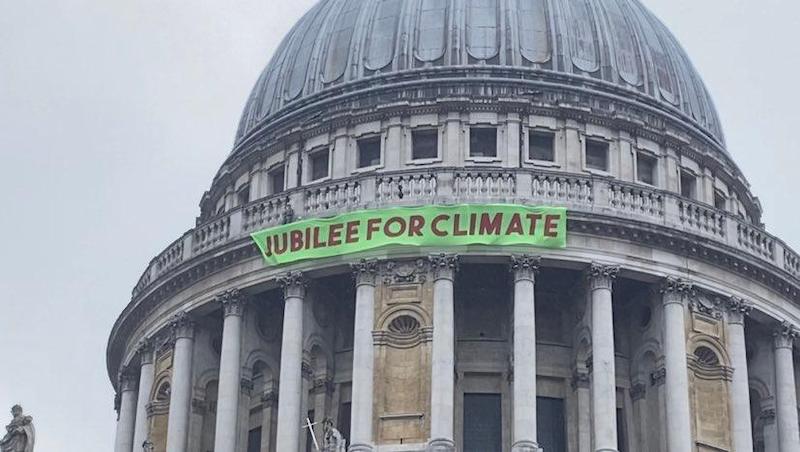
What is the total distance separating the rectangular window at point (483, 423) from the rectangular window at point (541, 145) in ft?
30.0

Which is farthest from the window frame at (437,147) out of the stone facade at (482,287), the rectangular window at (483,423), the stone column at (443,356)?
the rectangular window at (483,423)

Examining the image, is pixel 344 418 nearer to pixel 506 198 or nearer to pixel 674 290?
pixel 506 198

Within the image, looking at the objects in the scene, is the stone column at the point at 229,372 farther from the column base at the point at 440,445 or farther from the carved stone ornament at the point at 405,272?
the column base at the point at 440,445

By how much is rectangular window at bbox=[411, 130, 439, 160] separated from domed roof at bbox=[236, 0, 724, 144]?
263cm

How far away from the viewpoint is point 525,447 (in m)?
54.2

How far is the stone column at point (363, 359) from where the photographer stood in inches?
2191

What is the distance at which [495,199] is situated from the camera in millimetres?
58594

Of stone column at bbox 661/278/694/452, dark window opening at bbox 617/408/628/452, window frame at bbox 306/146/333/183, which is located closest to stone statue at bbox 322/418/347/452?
dark window opening at bbox 617/408/628/452

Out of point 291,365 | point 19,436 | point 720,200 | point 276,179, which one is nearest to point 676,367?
point 291,365

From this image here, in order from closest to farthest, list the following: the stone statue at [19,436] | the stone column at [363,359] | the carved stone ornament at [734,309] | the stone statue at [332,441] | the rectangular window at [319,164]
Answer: the stone statue at [19,436] → the stone statue at [332,441] → the stone column at [363,359] → the carved stone ornament at [734,309] → the rectangular window at [319,164]

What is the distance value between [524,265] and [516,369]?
3336mm

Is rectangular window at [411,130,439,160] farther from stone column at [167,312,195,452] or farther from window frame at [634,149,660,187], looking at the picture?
stone column at [167,312,195,452]

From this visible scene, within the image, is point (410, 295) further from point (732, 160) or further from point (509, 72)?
point (732, 160)

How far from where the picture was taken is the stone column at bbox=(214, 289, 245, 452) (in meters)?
58.7
